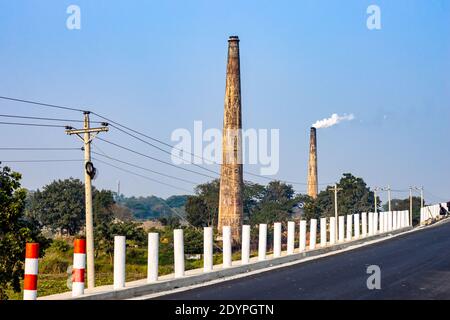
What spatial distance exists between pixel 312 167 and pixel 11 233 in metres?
58.8

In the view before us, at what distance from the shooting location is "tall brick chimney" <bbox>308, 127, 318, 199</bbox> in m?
91.2

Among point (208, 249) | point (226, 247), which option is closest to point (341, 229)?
point (226, 247)

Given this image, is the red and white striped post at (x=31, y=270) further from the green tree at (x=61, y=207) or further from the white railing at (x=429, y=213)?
the green tree at (x=61, y=207)

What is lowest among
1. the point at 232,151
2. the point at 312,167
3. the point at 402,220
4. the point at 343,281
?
the point at 343,281

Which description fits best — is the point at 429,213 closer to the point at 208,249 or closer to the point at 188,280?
the point at 208,249

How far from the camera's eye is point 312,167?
91.2 m

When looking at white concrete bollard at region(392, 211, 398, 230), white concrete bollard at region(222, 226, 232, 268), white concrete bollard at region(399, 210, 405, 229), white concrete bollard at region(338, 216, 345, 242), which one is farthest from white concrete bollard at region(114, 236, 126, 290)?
white concrete bollard at region(399, 210, 405, 229)

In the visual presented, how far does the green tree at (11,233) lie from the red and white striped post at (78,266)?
2124 cm

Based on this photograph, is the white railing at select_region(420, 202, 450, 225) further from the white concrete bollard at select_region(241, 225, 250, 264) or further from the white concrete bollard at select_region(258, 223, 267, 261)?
the white concrete bollard at select_region(241, 225, 250, 264)

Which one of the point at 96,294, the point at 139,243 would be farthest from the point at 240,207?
the point at 96,294

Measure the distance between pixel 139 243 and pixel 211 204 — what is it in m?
53.7
